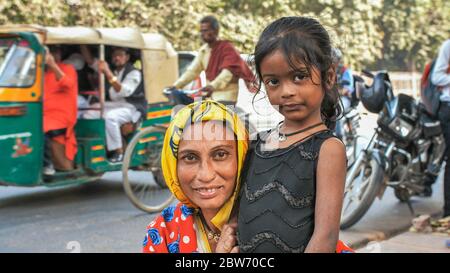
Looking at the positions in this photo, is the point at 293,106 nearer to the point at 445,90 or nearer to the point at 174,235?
the point at 174,235

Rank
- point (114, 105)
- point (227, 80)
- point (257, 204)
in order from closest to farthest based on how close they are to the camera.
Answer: point (257, 204) < point (227, 80) < point (114, 105)

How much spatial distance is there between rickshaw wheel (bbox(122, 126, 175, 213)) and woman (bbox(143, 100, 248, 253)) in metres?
3.68

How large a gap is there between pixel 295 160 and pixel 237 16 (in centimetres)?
708

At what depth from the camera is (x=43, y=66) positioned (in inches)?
209

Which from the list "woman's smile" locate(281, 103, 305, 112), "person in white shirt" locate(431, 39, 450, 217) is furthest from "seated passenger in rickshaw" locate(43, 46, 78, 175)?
"woman's smile" locate(281, 103, 305, 112)

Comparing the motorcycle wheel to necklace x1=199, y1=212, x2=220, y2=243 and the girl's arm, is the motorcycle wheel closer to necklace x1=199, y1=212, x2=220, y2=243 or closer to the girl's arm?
necklace x1=199, y1=212, x2=220, y2=243

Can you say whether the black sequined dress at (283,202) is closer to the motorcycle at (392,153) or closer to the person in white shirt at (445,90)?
the motorcycle at (392,153)

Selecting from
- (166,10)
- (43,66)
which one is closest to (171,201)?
(43,66)

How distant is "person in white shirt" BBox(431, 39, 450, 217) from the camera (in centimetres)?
455

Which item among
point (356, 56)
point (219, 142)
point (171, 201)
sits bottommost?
point (171, 201)

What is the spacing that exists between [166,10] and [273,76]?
31.2ft

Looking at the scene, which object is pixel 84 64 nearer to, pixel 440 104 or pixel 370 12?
pixel 440 104

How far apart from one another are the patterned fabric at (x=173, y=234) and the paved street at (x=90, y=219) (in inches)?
101
